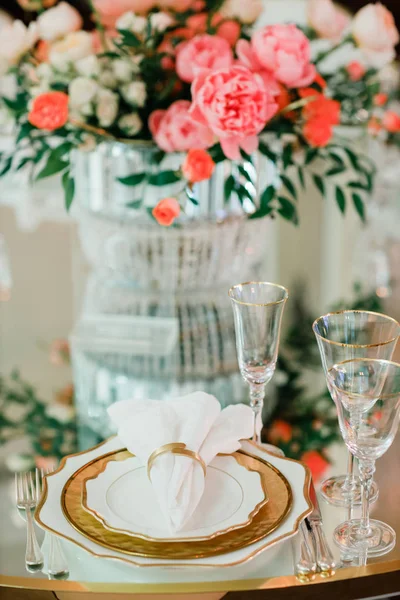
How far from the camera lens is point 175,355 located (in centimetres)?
139

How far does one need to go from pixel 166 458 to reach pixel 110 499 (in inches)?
3.1

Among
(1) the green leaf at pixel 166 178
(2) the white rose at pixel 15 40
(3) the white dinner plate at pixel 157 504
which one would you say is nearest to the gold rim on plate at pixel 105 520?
(3) the white dinner plate at pixel 157 504

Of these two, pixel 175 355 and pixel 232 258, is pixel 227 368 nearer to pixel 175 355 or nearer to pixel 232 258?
pixel 175 355

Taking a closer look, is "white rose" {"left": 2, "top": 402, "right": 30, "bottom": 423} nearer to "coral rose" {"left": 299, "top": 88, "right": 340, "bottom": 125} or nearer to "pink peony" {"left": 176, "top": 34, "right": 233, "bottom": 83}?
"pink peony" {"left": 176, "top": 34, "right": 233, "bottom": 83}

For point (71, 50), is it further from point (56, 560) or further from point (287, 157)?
point (56, 560)

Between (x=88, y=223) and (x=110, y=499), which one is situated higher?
(x=88, y=223)

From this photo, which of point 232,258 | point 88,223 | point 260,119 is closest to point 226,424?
point 260,119

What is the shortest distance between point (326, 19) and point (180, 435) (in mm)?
888

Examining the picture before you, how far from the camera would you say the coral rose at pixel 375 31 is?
1401 millimetres

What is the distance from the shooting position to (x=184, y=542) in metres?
0.81

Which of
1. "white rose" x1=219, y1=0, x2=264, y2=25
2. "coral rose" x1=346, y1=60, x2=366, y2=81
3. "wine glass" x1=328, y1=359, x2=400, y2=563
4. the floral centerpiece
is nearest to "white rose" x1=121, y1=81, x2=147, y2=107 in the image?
the floral centerpiece

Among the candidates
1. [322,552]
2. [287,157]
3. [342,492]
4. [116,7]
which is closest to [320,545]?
[322,552]

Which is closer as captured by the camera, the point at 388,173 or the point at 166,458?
the point at 166,458

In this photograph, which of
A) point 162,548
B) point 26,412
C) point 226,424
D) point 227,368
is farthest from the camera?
point 227,368
